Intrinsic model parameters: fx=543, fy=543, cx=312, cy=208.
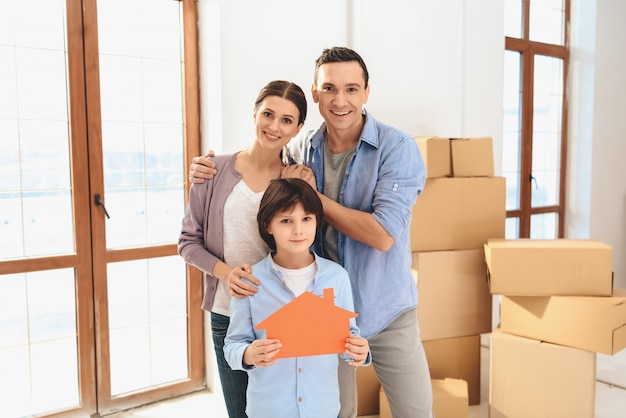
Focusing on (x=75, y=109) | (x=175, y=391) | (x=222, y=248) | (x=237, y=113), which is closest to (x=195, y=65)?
(x=237, y=113)

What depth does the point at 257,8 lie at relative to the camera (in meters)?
2.44

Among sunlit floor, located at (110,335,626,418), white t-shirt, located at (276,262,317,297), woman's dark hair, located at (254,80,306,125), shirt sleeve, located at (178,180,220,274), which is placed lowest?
sunlit floor, located at (110,335,626,418)

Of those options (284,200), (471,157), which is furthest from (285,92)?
(471,157)

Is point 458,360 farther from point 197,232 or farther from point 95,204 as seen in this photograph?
point 95,204

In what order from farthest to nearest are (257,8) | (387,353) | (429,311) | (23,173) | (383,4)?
(383,4), (429,311), (257,8), (23,173), (387,353)

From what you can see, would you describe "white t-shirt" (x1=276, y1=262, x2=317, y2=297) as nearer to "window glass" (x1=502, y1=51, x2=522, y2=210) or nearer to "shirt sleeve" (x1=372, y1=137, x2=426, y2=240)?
"shirt sleeve" (x1=372, y1=137, x2=426, y2=240)

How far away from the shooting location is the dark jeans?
4.95 ft

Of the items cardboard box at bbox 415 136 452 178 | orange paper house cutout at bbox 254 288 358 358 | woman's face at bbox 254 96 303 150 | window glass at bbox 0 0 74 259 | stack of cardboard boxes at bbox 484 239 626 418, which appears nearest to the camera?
orange paper house cutout at bbox 254 288 358 358

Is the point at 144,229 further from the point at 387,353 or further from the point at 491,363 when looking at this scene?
the point at 491,363

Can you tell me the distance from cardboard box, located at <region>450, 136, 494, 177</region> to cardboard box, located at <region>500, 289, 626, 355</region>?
62cm

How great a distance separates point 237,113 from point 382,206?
1135 millimetres

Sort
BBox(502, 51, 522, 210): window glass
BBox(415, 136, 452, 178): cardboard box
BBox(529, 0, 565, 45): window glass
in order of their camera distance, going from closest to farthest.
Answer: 1. BBox(415, 136, 452, 178): cardboard box
2. BBox(502, 51, 522, 210): window glass
3. BBox(529, 0, 565, 45): window glass

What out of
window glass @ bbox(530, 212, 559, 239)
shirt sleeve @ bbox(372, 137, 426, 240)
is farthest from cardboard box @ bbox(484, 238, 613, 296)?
window glass @ bbox(530, 212, 559, 239)

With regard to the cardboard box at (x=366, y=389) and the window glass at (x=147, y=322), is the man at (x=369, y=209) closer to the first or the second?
the cardboard box at (x=366, y=389)
